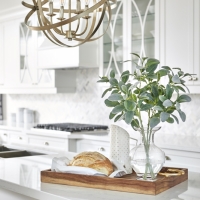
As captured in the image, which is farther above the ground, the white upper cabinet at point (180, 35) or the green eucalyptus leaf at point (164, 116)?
the white upper cabinet at point (180, 35)

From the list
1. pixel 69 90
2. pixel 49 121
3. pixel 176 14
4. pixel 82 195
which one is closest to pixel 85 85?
pixel 69 90

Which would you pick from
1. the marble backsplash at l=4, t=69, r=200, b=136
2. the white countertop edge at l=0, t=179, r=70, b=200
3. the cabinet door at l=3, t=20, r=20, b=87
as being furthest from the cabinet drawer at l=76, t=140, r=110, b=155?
the white countertop edge at l=0, t=179, r=70, b=200

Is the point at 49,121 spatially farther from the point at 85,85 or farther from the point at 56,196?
the point at 56,196

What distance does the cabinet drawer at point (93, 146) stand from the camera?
386 cm

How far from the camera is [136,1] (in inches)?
158

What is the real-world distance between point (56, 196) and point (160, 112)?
0.51m

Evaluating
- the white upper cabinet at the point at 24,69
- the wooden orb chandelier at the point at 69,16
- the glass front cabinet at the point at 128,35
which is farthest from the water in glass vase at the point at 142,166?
the white upper cabinet at the point at 24,69

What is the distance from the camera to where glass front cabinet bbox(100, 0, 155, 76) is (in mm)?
3906

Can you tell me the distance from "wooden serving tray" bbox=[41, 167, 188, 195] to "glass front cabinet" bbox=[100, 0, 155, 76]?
2263 mm

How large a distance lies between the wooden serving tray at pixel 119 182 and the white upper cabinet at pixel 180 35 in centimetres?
182

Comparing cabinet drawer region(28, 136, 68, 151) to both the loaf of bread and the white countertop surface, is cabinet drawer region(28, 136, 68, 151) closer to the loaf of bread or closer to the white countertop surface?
the white countertop surface

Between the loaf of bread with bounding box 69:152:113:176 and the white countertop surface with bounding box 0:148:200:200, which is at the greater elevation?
the loaf of bread with bounding box 69:152:113:176

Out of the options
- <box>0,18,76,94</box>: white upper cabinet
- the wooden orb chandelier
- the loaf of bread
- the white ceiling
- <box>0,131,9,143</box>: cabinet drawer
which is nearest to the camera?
→ the loaf of bread

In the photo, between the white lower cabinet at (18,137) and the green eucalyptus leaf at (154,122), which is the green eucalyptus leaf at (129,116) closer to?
the green eucalyptus leaf at (154,122)
